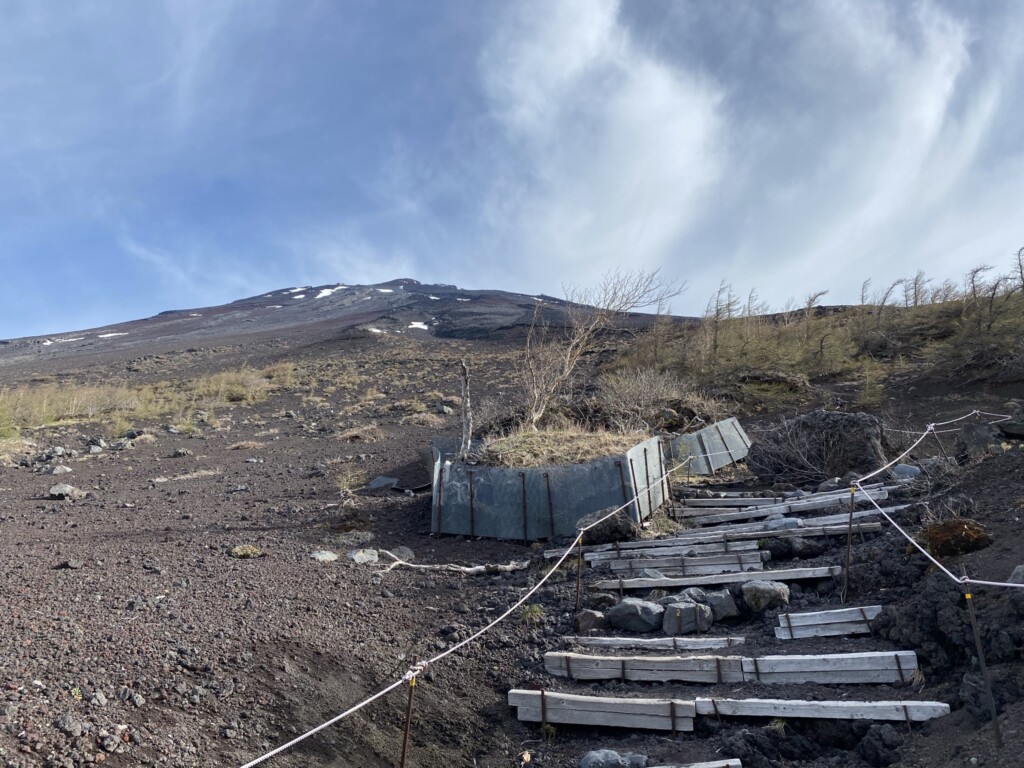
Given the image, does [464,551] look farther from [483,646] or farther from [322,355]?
[322,355]

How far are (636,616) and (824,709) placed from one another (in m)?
1.66

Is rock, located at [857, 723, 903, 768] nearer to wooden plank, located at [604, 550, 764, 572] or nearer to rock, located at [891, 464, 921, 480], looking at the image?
wooden plank, located at [604, 550, 764, 572]

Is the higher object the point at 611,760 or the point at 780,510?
the point at 780,510

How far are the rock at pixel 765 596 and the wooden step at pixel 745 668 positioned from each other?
2.95 feet

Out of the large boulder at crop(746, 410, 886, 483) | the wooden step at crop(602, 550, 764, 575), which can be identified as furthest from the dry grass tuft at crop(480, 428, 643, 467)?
the wooden step at crop(602, 550, 764, 575)

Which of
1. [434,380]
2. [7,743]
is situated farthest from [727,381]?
[7,743]

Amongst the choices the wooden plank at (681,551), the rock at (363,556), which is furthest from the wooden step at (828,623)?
the rock at (363,556)

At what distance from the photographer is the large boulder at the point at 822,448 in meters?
9.01

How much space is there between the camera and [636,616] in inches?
199

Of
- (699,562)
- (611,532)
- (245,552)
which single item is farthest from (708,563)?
(245,552)

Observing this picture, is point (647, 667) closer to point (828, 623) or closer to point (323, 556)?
point (828, 623)

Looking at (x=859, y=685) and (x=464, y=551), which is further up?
(x=464, y=551)

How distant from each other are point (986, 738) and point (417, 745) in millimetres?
2718

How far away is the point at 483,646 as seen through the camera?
4.91 m
